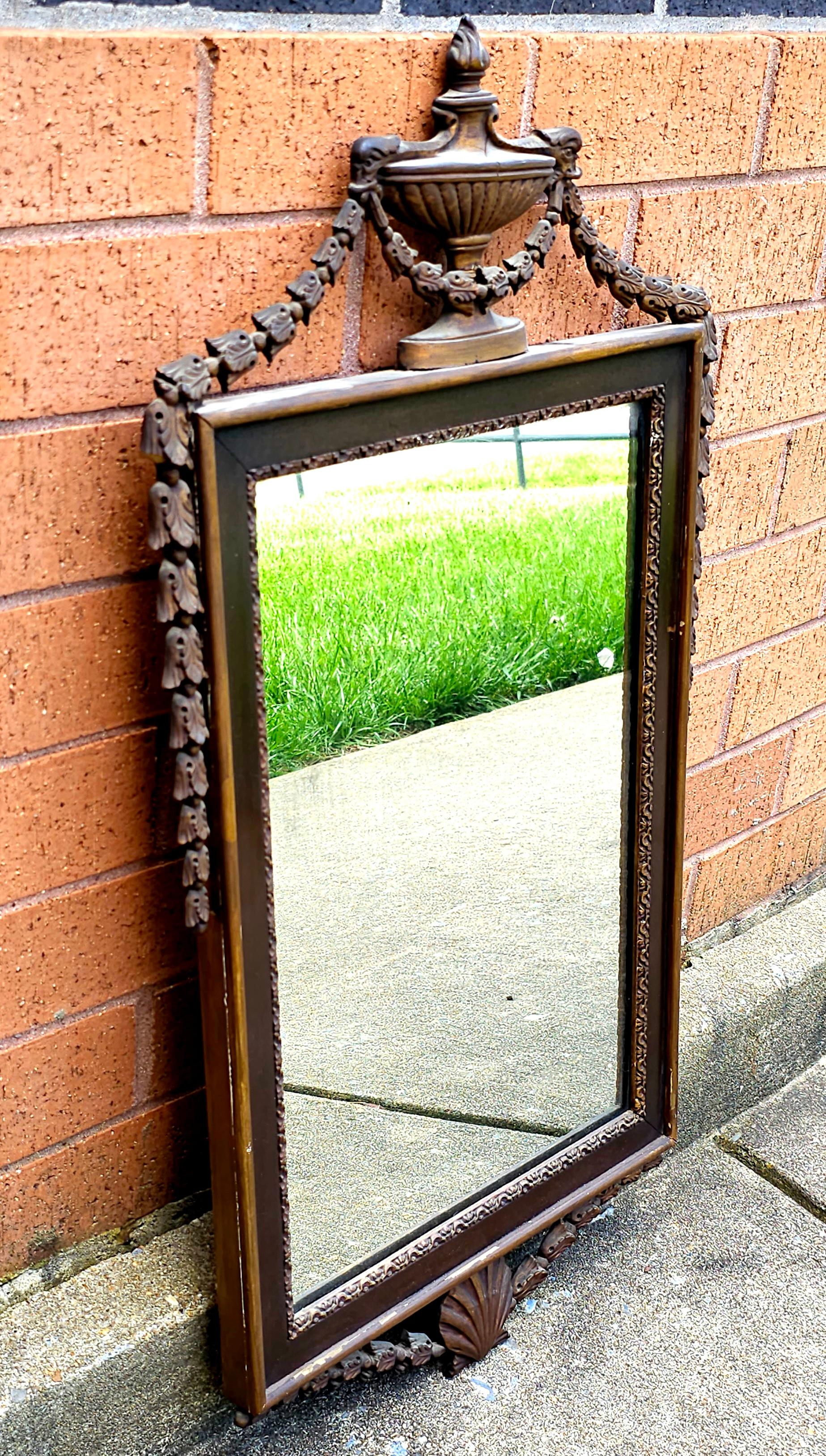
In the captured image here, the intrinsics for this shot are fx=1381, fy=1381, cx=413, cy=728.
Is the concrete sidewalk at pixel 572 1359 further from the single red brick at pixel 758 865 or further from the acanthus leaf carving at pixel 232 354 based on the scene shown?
the acanthus leaf carving at pixel 232 354

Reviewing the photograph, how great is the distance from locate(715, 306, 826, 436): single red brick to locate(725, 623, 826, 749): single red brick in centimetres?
35

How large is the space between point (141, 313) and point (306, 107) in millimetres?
241

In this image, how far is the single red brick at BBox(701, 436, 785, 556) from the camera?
1.84 m

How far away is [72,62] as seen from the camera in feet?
3.54

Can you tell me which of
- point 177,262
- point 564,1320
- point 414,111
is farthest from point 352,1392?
point 414,111

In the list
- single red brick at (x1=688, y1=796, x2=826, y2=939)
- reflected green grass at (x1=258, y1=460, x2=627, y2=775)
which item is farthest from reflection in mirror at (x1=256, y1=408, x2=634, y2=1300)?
single red brick at (x1=688, y1=796, x2=826, y2=939)

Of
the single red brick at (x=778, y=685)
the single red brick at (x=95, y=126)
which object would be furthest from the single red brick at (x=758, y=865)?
the single red brick at (x=95, y=126)

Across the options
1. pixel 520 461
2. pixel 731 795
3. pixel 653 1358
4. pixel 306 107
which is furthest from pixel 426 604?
pixel 653 1358

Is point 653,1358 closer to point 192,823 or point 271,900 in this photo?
point 271,900

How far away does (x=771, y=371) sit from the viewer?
187 cm

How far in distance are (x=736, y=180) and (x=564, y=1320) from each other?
142 cm

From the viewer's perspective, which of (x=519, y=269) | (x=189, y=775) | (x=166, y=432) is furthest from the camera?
(x=519, y=269)

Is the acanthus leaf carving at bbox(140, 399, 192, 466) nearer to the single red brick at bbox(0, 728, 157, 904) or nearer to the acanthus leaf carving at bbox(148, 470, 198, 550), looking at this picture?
the acanthus leaf carving at bbox(148, 470, 198, 550)

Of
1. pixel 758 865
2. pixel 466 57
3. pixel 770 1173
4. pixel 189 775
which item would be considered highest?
pixel 466 57
